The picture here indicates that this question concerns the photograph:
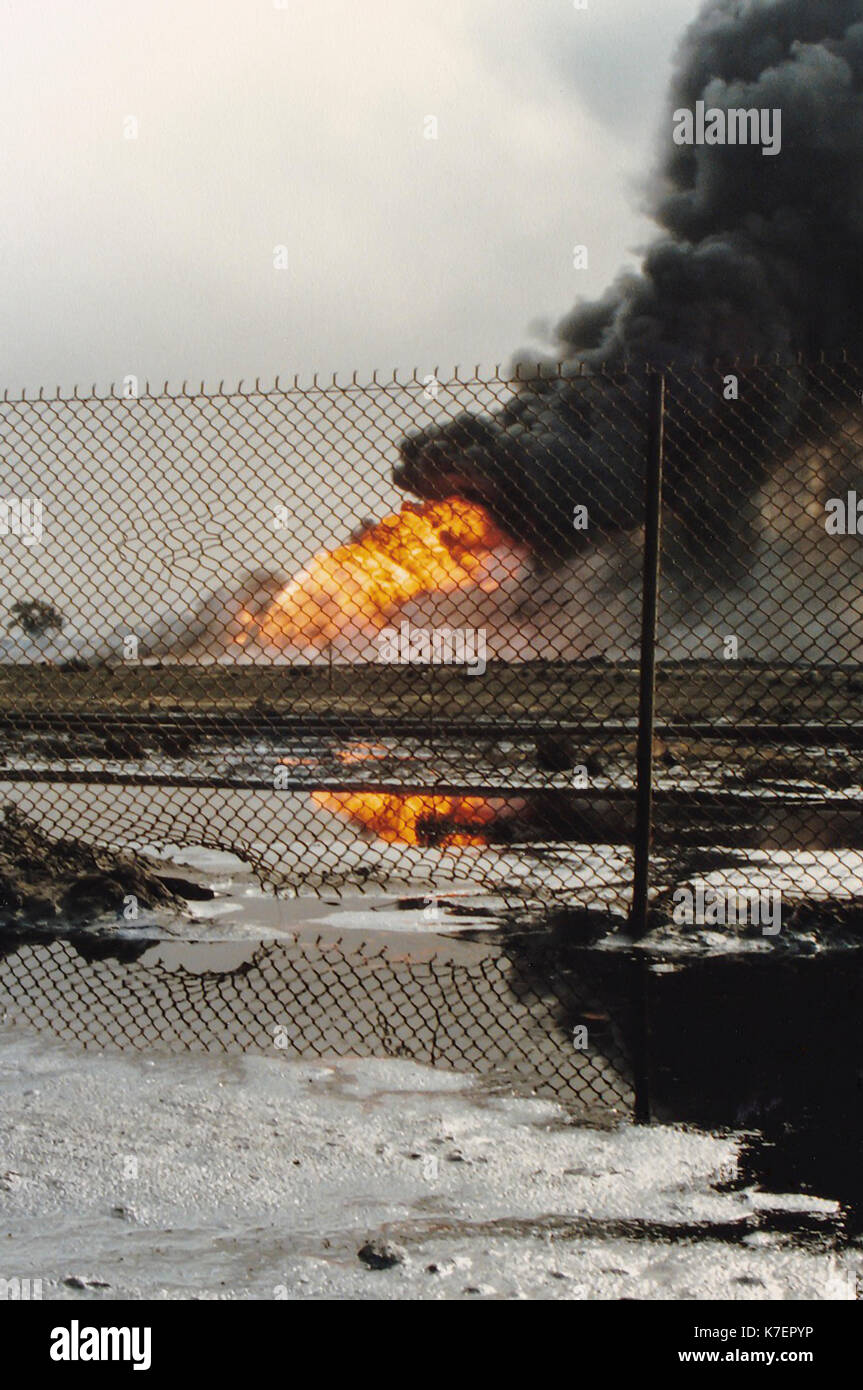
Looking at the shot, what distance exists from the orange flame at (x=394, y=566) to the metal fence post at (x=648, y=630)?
1.06 meters

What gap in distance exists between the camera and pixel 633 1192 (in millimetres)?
2826

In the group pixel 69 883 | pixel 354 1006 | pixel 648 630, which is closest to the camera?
pixel 354 1006

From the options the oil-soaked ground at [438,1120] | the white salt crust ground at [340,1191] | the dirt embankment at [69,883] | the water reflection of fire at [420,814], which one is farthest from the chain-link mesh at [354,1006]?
the water reflection of fire at [420,814]

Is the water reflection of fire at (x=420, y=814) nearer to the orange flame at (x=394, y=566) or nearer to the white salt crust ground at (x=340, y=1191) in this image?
the orange flame at (x=394, y=566)

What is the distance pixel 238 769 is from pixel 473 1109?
9.81 meters

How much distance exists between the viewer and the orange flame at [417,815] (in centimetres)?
802

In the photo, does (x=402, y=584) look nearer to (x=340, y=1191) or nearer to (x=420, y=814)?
(x=420, y=814)

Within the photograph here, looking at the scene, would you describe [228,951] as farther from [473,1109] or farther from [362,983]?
[473,1109]

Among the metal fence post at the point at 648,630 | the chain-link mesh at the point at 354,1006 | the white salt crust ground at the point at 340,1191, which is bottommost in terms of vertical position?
the white salt crust ground at the point at 340,1191

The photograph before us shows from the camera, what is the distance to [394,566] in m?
7.35

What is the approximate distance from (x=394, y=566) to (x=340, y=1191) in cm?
492

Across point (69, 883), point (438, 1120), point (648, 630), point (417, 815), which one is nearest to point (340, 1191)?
point (438, 1120)

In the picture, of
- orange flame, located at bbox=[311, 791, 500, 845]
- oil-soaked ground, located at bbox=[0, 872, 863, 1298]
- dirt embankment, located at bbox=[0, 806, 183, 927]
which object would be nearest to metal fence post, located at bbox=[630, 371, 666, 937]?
oil-soaked ground, located at bbox=[0, 872, 863, 1298]

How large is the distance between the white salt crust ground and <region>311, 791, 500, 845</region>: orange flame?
4221mm
